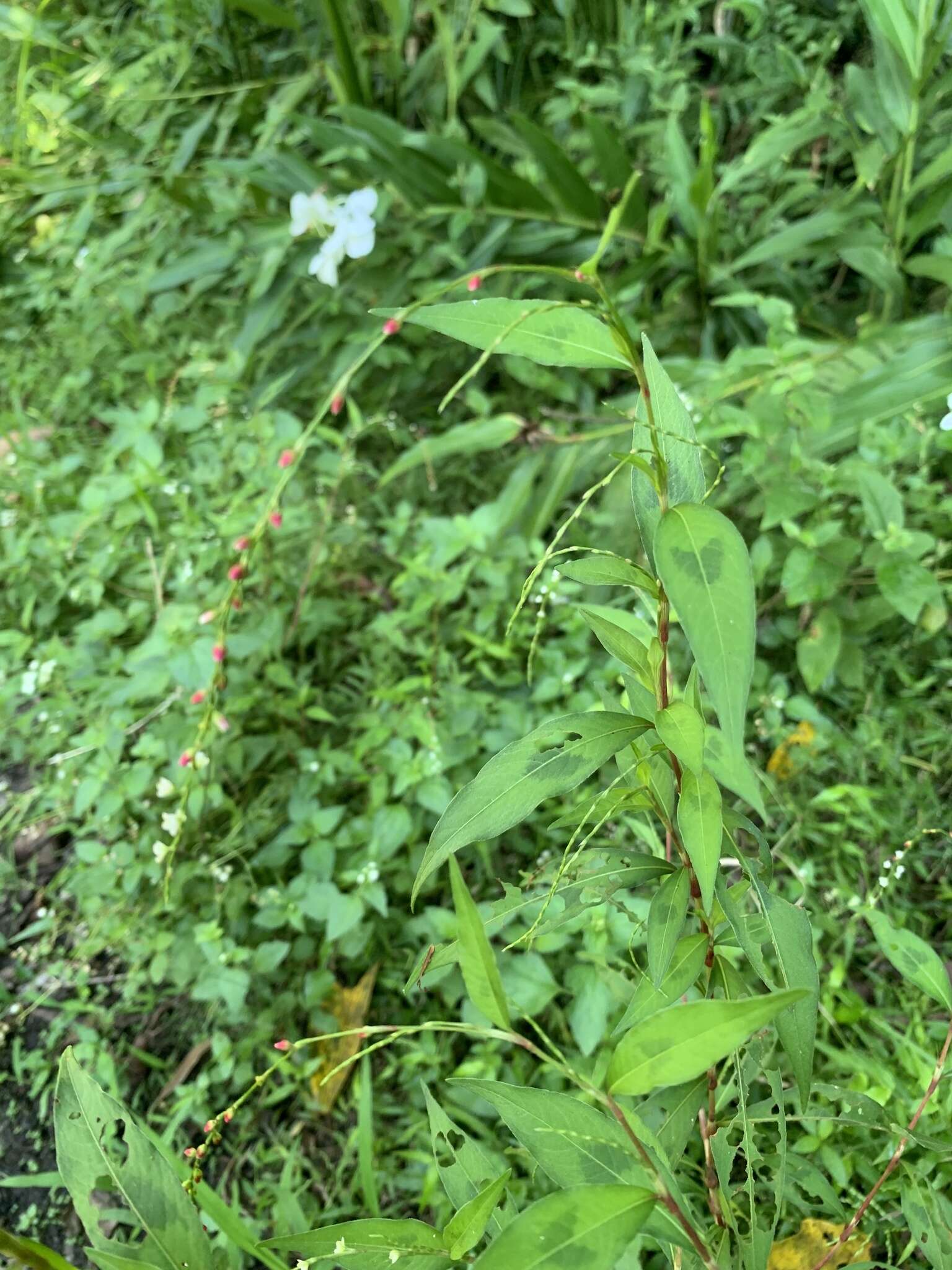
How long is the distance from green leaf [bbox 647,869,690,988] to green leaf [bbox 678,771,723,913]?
40mm

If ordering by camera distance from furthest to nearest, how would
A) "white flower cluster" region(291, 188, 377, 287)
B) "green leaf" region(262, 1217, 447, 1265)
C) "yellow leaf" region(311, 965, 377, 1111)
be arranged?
"white flower cluster" region(291, 188, 377, 287) < "yellow leaf" region(311, 965, 377, 1111) < "green leaf" region(262, 1217, 447, 1265)

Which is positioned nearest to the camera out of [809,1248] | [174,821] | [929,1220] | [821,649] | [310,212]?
[929,1220]

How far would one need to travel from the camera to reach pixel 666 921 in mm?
490

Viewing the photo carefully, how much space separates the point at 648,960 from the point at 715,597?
237 mm

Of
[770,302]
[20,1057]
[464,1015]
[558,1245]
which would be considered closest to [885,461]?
[770,302]

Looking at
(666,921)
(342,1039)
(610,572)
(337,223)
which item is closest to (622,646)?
(610,572)

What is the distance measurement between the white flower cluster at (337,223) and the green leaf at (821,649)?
906mm

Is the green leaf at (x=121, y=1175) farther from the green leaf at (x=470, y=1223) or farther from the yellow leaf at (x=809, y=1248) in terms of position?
the yellow leaf at (x=809, y=1248)

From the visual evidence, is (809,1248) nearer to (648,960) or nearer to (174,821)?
(648,960)

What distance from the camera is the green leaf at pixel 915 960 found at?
653 millimetres

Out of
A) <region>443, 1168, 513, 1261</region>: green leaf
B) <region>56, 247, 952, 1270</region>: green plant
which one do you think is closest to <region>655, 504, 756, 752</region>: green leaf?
<region>56, 247, 952, 1270</region>: green plant

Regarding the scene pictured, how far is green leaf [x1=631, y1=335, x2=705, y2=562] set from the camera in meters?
0.47

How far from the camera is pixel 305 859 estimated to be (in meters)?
1.09

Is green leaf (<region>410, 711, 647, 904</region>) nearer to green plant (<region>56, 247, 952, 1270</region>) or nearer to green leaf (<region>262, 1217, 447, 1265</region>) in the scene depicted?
green plant (<region>56, 247, 952, 1270</region>)
